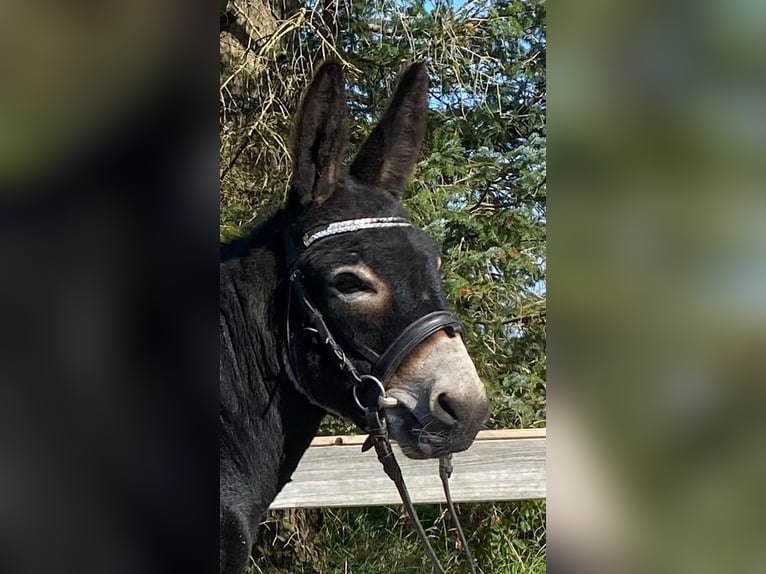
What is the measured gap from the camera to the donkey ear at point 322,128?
1487 millimetres

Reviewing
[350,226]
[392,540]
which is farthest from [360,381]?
[392,540]

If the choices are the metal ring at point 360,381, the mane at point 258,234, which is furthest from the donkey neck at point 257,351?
the metal ring at point 360,381

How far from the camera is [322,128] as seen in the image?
1490 mm

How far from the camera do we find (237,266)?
1.53 meters

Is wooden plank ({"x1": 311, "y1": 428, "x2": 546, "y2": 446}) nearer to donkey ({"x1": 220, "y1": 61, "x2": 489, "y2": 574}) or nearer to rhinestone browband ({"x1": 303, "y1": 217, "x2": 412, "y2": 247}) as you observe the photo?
donkey ({"x1": 220, "y1": 61, "x2": 489, "y2": 574})

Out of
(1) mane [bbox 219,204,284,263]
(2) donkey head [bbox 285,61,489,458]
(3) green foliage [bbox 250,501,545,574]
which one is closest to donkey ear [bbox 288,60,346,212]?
(2) donkey head [bbox 285,61,489,458]

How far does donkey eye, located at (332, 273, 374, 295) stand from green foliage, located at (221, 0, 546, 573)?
0.19 meters

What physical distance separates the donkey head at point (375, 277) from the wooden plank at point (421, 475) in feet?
0.31
